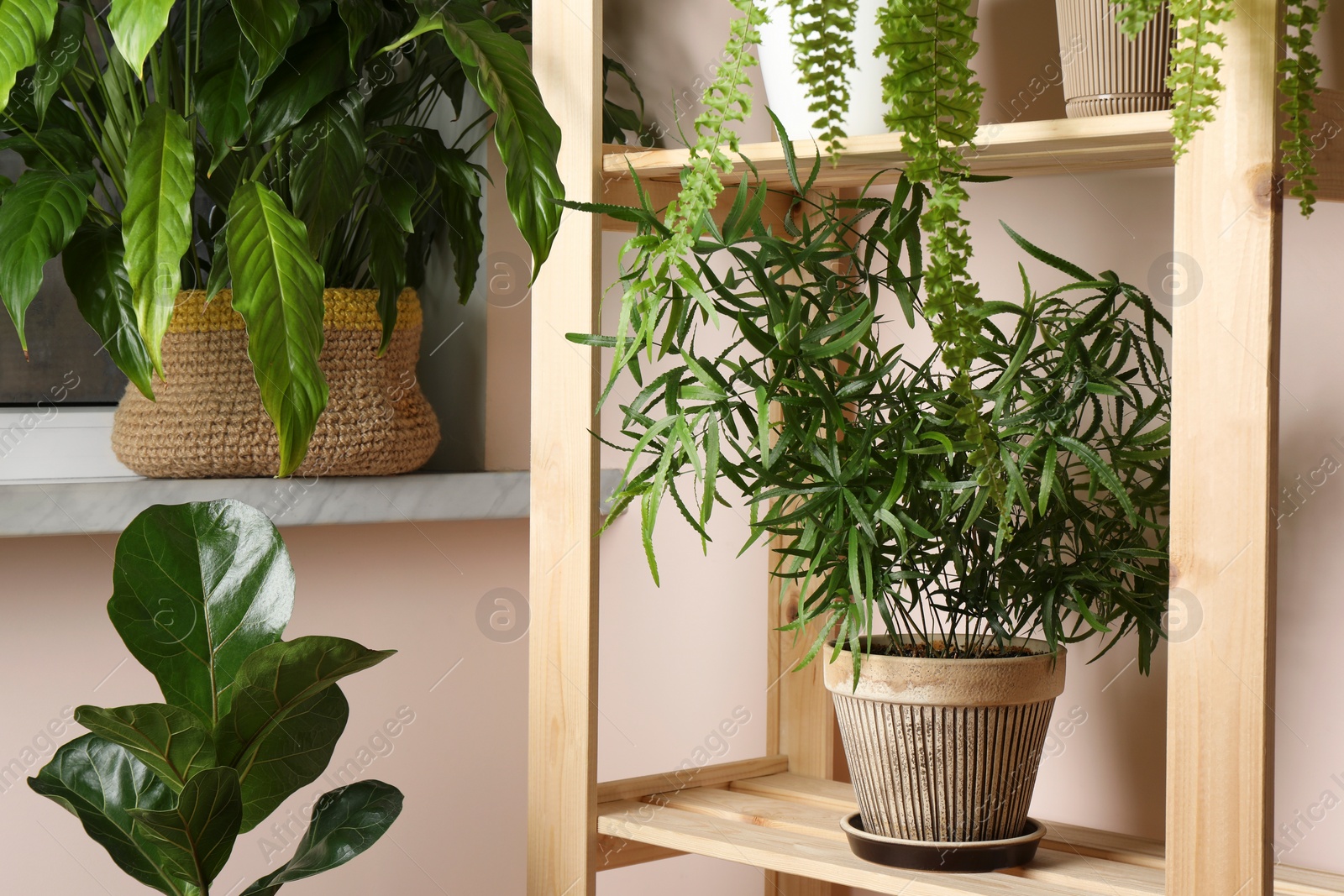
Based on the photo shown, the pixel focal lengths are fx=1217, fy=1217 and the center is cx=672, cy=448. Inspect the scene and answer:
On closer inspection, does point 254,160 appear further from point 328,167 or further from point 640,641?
point 640,641

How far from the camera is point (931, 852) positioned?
92 centimetres

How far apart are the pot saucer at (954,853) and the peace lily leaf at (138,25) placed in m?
0.77

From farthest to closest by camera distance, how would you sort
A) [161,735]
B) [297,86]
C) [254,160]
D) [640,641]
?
1. [640,641]
2. [254,160]
3. [297,86]
4. [161,735]

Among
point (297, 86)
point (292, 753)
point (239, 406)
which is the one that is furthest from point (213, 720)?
point (297, 86)

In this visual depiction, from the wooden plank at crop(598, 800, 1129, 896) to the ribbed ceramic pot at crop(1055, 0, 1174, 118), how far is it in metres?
0.57

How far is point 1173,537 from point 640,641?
82cm

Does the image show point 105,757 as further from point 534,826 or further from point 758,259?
point 758,259

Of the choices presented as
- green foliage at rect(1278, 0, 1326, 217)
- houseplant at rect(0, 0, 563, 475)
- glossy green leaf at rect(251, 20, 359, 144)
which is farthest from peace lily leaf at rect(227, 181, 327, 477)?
green foliage at rect(1278, 0, 1326, 217)

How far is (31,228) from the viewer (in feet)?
3.02

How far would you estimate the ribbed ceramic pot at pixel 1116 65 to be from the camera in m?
0.89

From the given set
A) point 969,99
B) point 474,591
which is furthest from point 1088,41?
point 474,591

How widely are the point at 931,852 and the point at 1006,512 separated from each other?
33 cm

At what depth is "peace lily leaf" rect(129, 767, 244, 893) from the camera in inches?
30.5

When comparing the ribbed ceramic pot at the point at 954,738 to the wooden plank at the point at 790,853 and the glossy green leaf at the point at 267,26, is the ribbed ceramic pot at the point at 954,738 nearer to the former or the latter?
the wooden plank at the point at 790,853
